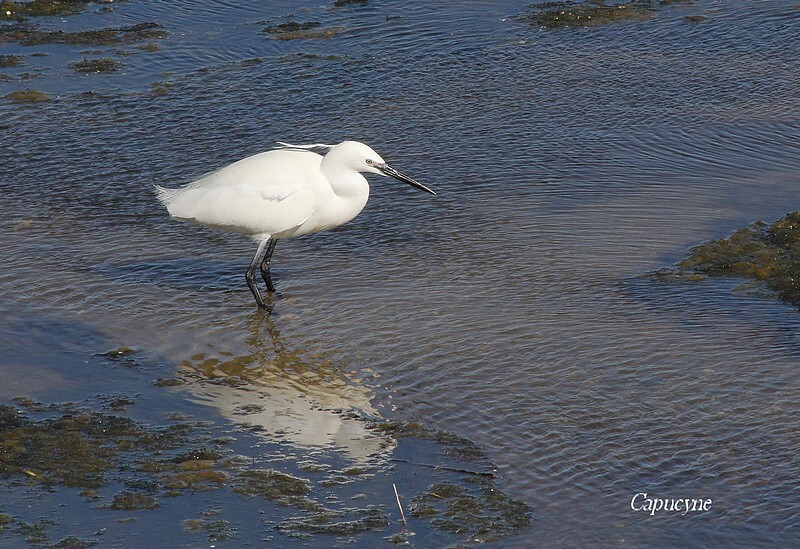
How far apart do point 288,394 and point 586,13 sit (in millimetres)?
6883

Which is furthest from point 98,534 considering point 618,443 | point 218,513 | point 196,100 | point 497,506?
point 196,100

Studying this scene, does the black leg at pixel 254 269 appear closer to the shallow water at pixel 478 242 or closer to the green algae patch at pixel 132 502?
the shallow water at pixel 478 242

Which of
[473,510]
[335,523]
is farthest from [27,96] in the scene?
[473,510]

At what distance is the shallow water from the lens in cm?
468

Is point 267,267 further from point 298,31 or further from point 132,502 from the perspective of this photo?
point 298,31

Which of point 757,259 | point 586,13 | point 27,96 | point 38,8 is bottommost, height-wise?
point 757,259

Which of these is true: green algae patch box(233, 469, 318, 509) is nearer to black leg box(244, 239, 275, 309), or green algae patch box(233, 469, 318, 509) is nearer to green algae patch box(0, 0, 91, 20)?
black leg box(244, 239, 275, 309)

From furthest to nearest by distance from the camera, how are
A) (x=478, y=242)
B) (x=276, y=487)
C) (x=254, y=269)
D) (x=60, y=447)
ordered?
(x=478, y=242) → (x=254, y=269) → (x=60, y=447) → (x=276, y=487)

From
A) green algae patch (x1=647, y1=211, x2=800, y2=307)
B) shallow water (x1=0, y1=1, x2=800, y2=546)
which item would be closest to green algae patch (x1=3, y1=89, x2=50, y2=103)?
shallow water (x1=0, y1=1, x2=800, y2=546)

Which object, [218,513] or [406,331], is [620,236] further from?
[218,513]

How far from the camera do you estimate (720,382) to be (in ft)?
16.7

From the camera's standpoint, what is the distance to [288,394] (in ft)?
17.2

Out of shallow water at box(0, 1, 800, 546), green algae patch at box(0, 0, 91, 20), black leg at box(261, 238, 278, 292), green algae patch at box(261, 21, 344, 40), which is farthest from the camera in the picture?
green algae patch at box(0, 0, 91, 20)

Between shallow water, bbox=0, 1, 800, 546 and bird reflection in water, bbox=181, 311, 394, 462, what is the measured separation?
0.02 meters
